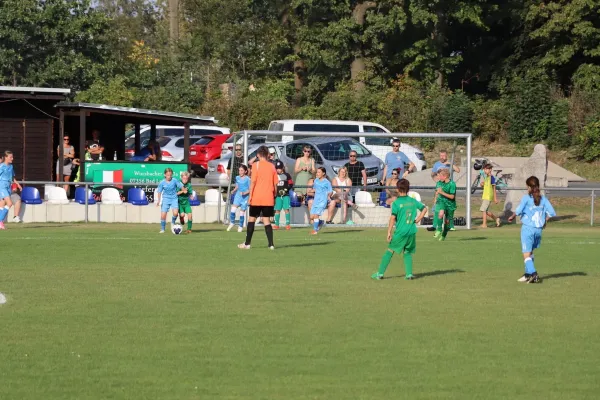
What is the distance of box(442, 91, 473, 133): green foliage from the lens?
5094 cm

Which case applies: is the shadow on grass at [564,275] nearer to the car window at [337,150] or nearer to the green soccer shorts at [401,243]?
the green soccer shorts at [401,243]

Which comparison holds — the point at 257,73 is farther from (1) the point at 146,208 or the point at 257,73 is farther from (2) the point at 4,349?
(2) the point at 4,349

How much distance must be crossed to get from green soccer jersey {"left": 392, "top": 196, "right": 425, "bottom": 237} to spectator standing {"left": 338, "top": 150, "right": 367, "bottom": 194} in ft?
41.6

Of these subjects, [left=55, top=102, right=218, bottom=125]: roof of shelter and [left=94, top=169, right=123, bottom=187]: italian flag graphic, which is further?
[left=55, top=102, right=218, bottom=125]: roof of shelter

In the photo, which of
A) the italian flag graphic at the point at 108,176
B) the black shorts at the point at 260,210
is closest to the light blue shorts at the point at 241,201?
the black shorts at the point at 260,210

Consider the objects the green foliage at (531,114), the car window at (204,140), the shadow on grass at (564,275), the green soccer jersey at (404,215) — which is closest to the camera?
the green soccer jersey at (404,215)

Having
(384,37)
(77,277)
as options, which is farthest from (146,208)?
(384,37)

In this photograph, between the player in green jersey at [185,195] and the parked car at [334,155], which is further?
the parked car at [334,155]

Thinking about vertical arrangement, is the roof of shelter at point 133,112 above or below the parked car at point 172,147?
above

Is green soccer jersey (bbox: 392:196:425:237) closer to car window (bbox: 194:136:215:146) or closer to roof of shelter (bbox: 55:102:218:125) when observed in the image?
roof of shelter (bbox: 55:102:218:125)

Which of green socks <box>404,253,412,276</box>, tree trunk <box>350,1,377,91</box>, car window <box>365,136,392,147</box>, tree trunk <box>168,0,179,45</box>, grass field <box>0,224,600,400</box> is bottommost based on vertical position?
grass field <box>0,224,600,400</box>

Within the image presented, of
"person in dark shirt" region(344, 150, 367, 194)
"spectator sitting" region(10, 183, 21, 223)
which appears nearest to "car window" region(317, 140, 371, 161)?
"person in dark shirt" region(344, 150, 367, 194)

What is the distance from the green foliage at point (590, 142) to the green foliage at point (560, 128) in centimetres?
Result: 106

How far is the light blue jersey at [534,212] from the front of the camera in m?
16.0
